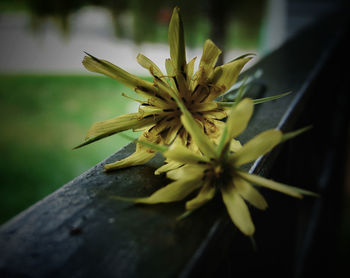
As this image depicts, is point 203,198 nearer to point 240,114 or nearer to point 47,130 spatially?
point 240,114

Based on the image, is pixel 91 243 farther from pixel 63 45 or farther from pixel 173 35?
pixel 63 45

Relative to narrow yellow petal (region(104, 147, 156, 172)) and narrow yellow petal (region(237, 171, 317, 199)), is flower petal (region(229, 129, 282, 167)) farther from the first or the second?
narrow yellow petal (region(104, 147, 156, 172))

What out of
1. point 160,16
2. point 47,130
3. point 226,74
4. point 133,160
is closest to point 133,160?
point 133,160

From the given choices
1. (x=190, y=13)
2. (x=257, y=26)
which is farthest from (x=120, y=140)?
(x=257, y=26)

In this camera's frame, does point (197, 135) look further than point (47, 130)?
No

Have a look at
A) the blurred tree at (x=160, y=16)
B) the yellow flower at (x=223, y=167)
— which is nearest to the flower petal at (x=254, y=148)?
the yellow flower at (x=223, y=167)

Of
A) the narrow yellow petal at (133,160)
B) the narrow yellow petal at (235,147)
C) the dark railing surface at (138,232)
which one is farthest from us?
the narrow yellow petal at (133,160)

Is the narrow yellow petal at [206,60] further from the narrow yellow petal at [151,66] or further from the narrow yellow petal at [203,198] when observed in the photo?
the narrow yellow petal at [203,198]
